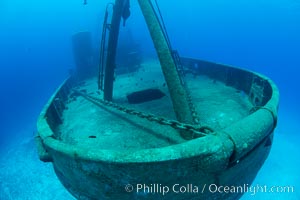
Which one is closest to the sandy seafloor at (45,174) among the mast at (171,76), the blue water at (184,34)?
the mast at (171,76)

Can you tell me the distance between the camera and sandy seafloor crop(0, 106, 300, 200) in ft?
42.3

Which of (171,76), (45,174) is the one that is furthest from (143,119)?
(45,174)

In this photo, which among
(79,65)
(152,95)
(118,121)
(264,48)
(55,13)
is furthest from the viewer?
(55,13)

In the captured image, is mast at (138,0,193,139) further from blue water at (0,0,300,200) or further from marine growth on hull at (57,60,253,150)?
blue water at (0,0,300,200)

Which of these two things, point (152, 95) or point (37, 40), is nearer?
point (152, 95)

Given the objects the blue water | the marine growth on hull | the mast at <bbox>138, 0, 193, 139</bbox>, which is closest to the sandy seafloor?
the marine growth on hull

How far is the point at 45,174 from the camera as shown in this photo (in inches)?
554

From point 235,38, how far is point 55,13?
112907 mm

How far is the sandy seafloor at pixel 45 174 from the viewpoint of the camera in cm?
1289

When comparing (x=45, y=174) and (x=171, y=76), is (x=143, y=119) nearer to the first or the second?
(x=171, y=76)

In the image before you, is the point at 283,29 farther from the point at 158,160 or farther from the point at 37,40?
the point at 158,160

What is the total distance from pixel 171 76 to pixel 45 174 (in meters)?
12.8

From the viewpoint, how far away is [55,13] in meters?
158

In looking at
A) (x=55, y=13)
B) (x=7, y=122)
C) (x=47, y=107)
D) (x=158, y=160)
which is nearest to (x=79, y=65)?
(x=47, y=107)
